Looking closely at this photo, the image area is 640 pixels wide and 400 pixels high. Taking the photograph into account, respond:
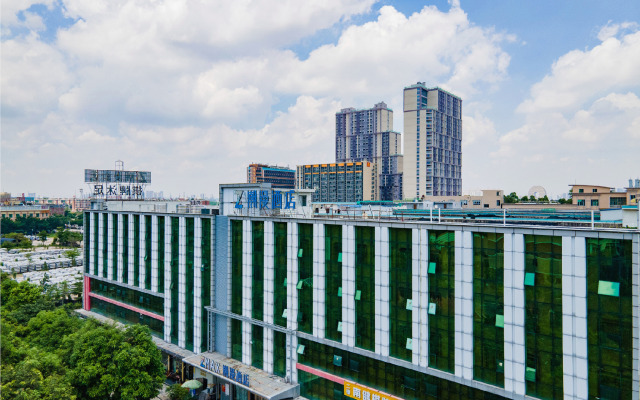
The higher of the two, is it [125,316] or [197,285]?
[197,285]

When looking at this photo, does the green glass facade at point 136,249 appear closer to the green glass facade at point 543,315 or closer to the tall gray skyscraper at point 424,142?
Result: the green glass facade at point 543,315

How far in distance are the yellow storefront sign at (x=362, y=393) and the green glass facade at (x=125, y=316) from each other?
27.2m

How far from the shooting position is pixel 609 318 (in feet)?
71.7

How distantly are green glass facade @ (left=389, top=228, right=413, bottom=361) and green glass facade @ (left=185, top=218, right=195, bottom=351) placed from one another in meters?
24.7

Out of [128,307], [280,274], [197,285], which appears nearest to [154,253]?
[197,285]

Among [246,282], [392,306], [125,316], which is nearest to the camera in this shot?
[392,306]

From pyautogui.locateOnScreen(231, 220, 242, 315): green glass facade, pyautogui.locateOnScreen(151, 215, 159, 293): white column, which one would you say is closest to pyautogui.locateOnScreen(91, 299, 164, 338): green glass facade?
pyautogui.locateOnScreen(151, 215, 159, 293): white column

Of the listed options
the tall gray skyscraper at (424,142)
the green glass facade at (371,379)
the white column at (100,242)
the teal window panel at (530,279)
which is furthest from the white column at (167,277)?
the tall gray skyscraper at (424,142)

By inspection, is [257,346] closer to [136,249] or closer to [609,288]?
[136,249]

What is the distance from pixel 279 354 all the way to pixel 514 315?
849 inches

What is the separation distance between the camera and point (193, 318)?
44.8 m

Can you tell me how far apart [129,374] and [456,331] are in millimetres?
27197

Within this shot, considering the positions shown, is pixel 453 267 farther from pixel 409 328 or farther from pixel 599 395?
pixel 599 395

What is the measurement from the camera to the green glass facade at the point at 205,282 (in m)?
43.6
